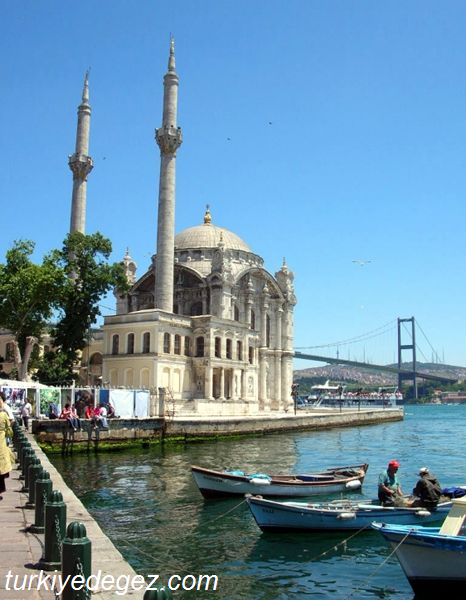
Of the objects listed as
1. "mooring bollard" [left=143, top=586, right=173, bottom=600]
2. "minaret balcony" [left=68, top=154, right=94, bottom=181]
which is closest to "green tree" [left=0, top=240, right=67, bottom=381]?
"minaret balcony" [left=68, top=154, right=94, bottom=181]

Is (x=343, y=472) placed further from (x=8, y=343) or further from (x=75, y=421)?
(x=8, y=343)

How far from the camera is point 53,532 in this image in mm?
7625

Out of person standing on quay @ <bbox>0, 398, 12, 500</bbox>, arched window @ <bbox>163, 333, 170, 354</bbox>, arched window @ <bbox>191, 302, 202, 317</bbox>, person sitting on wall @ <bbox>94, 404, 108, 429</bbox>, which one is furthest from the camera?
arched window @ <bbox>191, 302, 202, 317</bbox>

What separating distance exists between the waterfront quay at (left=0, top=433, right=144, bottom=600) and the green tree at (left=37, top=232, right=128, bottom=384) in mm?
33694

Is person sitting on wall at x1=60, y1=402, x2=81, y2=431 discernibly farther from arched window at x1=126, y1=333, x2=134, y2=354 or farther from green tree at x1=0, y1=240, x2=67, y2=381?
arched window at x1=126, y1=333, x2=134, y2=354

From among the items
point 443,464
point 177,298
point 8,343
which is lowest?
point 443,464

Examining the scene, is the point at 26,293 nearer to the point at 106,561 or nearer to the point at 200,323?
the point at 200,323

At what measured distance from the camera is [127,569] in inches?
305

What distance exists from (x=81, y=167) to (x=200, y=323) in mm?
15496

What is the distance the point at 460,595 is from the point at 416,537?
4.15 ft

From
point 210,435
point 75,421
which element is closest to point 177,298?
point 210,435

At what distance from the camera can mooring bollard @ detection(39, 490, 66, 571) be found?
7547 mm

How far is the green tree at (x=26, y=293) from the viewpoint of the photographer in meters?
40.0

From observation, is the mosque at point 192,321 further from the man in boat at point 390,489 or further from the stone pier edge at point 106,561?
the stone pier edge at point 106,561
